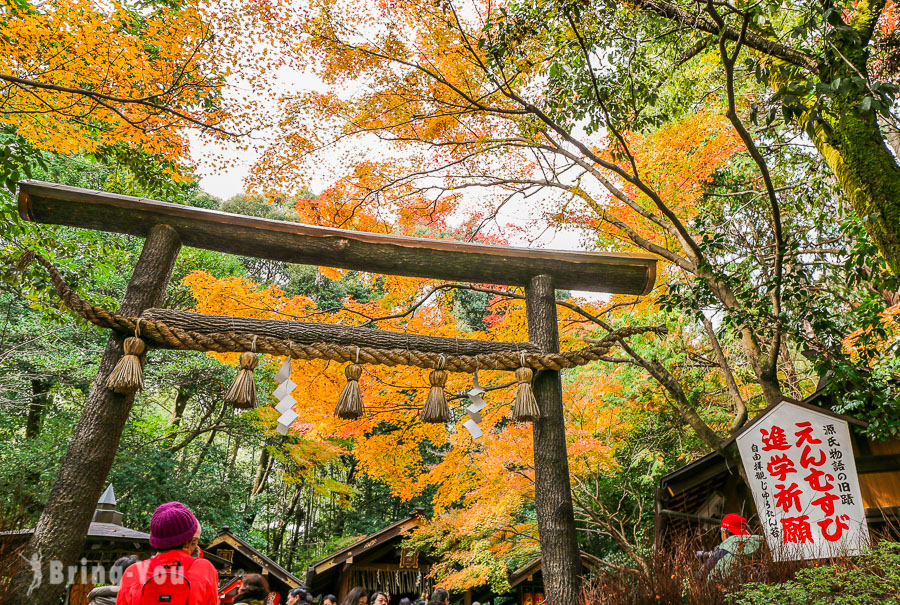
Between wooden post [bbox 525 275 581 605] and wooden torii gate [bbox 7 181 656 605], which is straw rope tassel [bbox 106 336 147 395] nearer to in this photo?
wooden torii gate [bbox 7 181 656 605]

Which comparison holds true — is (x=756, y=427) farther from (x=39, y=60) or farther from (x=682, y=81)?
(x=39, y=60)

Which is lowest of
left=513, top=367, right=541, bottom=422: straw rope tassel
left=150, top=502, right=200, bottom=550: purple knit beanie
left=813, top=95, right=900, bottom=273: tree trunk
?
left=150, top=502, right=200, bottom=550: purple knit beanie

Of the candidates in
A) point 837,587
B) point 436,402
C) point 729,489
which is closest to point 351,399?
point 436,402

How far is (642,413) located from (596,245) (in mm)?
3921

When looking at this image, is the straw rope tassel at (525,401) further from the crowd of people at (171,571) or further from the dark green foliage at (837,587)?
the crowd of people at (171,571)

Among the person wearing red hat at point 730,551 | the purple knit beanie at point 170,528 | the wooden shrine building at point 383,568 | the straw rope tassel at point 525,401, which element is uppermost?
the straw rope tassel at point 525,401

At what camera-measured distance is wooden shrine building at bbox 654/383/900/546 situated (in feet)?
16.5

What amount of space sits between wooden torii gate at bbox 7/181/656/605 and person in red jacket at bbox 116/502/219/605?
3.13 feet

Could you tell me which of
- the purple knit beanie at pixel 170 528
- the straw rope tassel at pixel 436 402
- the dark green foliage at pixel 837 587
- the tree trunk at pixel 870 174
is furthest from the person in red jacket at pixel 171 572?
the tree trunk at pixel 870 174

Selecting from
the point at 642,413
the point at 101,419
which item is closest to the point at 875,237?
the point at 101,419

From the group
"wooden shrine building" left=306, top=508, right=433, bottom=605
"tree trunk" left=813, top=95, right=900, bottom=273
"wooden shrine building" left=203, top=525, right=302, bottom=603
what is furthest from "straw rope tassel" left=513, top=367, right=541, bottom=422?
"wooden shrine building" left=203, top=525, right=302, bottom=603

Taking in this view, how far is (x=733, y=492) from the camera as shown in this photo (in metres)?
6.40

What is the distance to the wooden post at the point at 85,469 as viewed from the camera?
2770mm

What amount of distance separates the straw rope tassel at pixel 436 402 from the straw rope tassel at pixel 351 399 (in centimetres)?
47
